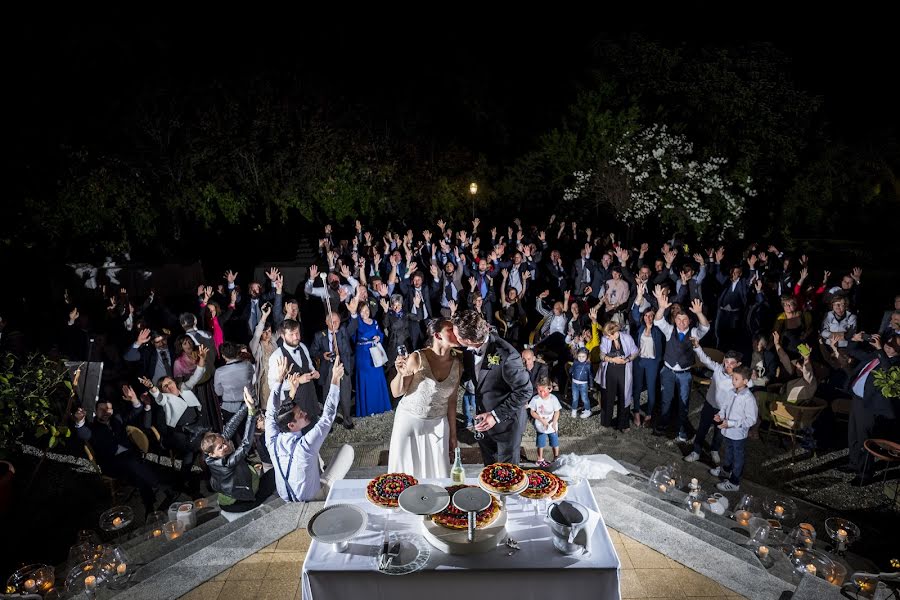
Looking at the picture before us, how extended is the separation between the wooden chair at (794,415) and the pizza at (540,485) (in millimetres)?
4403

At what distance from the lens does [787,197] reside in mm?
17750

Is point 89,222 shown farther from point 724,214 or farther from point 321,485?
point 724,214

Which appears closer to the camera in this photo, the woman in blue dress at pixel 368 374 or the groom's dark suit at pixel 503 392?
the groom's dark suit at pixel 503 392

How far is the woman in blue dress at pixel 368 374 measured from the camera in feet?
25.5

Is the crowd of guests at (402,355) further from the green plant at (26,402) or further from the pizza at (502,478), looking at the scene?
the pizza at (502,478)

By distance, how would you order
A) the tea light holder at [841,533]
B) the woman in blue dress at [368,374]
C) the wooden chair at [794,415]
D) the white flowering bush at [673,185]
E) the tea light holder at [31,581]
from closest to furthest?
the tea light holder at [31,581] → the tea light holder at [841,533] → the wooden chair at [794,415] → the woman in blue dress at [368,374] → the white flowering bush at [673,185]

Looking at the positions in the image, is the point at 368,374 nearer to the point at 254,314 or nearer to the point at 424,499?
the point at 254,314

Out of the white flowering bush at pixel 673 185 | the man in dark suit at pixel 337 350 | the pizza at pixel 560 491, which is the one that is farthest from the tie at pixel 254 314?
the white flowering bush at pixel 673 185

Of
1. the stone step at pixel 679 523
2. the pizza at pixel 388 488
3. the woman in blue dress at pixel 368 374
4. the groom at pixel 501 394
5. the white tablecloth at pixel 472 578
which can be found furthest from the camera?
the woman in blue dress at pixel 368 374

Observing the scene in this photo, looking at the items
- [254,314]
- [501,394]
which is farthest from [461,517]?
[254,314]

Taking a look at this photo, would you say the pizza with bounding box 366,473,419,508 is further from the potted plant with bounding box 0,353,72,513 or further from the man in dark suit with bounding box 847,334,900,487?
the man in dark suit with bounding box 847,334,900,487

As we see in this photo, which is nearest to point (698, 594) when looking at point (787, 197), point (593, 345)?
point (593, 345)

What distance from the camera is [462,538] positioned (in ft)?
10.4

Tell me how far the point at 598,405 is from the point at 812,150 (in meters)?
16.0
